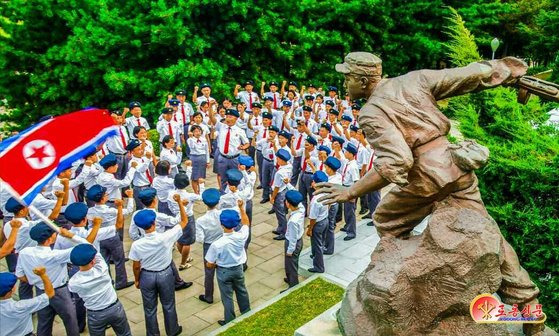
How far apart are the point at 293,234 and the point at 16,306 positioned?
358cm

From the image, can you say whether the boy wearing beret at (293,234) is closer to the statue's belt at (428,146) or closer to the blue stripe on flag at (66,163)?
the blue stripe on flag at (66,163)

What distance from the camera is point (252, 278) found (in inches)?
336

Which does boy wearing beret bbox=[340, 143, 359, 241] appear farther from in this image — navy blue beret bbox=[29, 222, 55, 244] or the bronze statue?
navy blue beret bbox=[29, 222, 55, 244]

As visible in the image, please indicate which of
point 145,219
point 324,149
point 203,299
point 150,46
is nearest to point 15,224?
point 145,219

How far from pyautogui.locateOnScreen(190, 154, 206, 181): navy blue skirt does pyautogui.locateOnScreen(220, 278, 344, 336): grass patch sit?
4.42 meters

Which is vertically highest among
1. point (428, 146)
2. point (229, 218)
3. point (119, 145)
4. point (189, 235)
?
point (428, 146)

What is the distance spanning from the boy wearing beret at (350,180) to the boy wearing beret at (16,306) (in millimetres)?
5162

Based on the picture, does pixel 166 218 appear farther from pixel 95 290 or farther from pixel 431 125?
pixel 431 125

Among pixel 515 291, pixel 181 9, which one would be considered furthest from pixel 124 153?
pixel 515 291

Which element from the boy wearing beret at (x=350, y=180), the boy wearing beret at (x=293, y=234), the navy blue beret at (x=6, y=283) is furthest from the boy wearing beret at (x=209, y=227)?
the boy wearing beret at (x=350, y=180)

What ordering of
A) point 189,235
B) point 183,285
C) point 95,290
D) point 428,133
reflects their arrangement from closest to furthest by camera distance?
point 428,133 < point 95,290 < point 183,285 < point 189,235

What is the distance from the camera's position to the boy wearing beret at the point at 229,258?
6824 millimetres

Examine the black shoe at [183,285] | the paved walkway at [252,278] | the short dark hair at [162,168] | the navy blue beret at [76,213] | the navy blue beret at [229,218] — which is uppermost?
the navy blue beret at [76,213]

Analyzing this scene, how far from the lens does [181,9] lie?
509 inches
